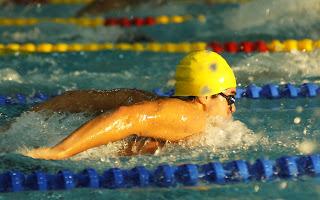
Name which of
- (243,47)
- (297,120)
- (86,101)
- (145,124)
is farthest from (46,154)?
(243,47)

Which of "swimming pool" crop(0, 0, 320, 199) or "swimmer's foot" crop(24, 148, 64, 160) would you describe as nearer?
"swimmer's foot" crop(24, 148, 64, 160)

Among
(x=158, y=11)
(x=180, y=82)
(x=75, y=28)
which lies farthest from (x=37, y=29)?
(x=180, y=82)

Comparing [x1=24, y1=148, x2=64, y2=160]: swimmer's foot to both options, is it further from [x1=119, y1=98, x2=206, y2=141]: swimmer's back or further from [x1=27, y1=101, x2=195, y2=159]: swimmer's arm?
[x1=119, y1=98, x2=206, y2=141]: swimmer's back

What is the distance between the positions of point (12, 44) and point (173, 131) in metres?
3.47

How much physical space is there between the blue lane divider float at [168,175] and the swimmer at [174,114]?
4.8 inches

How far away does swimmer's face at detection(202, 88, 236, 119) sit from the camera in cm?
405

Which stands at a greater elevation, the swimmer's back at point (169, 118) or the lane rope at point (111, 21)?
the lane rope at point (111, 21)

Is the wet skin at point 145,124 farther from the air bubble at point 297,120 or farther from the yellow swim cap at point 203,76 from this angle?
the air bubble at point 297,120

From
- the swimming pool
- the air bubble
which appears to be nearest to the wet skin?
the swimming pool

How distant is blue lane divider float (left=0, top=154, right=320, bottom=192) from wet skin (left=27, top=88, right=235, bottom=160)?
4.9 inches

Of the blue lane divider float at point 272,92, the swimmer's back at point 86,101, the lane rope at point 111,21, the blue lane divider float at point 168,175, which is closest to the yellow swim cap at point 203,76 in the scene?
the swimmer's back at point 86,101

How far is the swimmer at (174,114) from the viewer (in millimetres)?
3635

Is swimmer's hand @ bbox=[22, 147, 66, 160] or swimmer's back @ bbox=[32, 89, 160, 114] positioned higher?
swimmer's back @ bbox=[32, 89, 160, 114]

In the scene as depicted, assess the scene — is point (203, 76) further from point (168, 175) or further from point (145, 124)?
point (168, 175)
